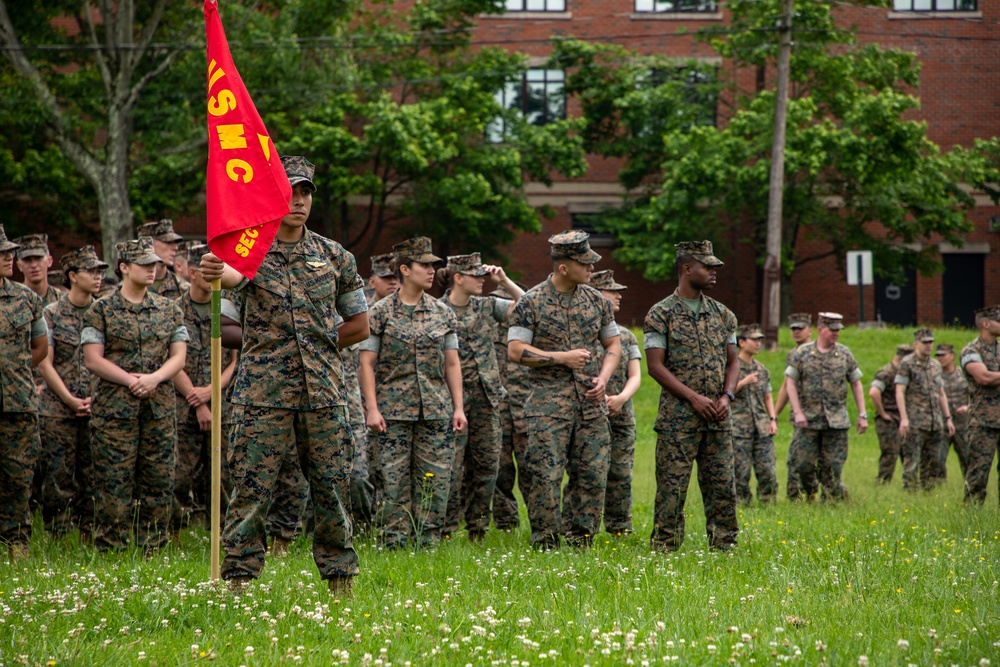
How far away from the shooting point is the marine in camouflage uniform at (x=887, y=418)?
1684 cm

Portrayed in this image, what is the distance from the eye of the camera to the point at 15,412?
8406mm

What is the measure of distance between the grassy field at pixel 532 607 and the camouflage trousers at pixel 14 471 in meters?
0.30

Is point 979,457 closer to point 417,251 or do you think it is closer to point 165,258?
point 417,251

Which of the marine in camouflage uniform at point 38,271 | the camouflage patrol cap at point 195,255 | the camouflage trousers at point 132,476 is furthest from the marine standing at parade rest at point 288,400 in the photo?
the marine in camouflage uniform at point 38,271

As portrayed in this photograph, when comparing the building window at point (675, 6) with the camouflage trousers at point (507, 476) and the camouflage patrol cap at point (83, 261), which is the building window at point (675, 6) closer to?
the camouflage trousers at point (507, 476)

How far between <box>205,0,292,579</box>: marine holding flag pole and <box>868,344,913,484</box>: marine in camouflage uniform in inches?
494

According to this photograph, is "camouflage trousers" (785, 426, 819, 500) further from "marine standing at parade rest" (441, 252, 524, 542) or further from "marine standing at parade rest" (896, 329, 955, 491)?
"marine standing at parade rest" (441, 252, 524, 542)

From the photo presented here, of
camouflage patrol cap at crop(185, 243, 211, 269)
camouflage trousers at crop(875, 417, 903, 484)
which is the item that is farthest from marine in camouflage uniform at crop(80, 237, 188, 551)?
camouflage trousers at crop(875, 417, 903, 484)

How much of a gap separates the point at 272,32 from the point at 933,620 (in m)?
23.1

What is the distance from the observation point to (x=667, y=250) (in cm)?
3194

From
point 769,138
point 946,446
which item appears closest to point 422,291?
point 946,446

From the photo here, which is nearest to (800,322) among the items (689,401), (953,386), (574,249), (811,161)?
(953,386)

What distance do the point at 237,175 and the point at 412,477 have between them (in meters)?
3.42

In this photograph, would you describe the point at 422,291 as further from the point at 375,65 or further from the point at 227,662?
the point at 375,65
